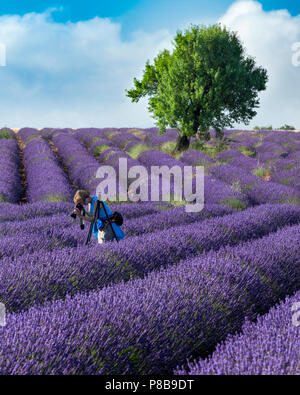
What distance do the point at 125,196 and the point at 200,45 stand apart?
7284 mm

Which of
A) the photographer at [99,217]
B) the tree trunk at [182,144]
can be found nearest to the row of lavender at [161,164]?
the tree trunk at [182,144]

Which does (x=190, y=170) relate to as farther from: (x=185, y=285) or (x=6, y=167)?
(x=185, y=285)

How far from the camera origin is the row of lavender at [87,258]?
8.05 feet

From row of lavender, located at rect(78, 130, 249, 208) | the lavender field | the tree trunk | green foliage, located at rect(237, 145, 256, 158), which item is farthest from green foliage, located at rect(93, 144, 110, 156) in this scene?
the lavender field

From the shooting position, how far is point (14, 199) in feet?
25.8

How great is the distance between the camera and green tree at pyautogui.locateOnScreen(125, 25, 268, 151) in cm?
1188

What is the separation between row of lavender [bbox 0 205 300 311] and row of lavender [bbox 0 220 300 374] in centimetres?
41

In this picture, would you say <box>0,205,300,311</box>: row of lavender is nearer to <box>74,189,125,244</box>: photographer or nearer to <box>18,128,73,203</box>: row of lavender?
<box>74,189,125,244</box>: photographer

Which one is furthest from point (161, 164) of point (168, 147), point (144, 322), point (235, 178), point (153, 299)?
point (144, 322)

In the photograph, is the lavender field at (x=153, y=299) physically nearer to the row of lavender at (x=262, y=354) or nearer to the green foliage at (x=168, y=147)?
the row of lavender at (x=262, y=354)

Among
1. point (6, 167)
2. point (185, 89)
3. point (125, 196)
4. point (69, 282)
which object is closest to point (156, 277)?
point (69, 282)

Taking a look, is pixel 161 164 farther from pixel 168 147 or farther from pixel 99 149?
pixel 99 149

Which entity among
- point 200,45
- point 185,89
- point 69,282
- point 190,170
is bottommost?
point 69,282

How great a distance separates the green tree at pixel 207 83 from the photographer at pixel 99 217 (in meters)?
9.20
